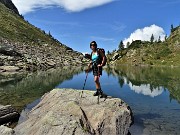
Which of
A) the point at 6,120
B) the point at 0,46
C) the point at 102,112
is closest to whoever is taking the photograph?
the point at 102,112

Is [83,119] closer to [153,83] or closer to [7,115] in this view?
[7,115]

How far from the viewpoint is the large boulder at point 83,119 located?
53.3 feet

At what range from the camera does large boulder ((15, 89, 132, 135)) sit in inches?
640

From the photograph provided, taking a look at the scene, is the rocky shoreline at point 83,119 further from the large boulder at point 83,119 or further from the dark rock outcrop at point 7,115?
the dark rock outcrop at point 7,115

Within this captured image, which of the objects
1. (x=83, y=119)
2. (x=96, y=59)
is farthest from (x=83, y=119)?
(x=96, y=59)

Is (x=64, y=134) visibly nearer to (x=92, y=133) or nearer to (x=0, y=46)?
(x=92, y=133)

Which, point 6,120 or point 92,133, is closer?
point 92,133

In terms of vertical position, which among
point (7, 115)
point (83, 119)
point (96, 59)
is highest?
point (96, 59)

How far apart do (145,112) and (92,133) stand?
39.5 feet

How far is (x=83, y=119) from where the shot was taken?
1756 centimetres

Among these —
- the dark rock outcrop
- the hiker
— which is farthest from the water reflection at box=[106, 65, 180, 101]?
the dark rock outcrop

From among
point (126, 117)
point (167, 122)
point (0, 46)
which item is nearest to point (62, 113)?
point (126, 117)

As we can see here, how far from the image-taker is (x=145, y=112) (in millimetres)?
27750

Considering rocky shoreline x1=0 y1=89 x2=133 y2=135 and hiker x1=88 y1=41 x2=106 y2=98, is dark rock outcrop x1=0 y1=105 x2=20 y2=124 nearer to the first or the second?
rocky shoreline x1=0 y1=89 x2=133 y2=135
